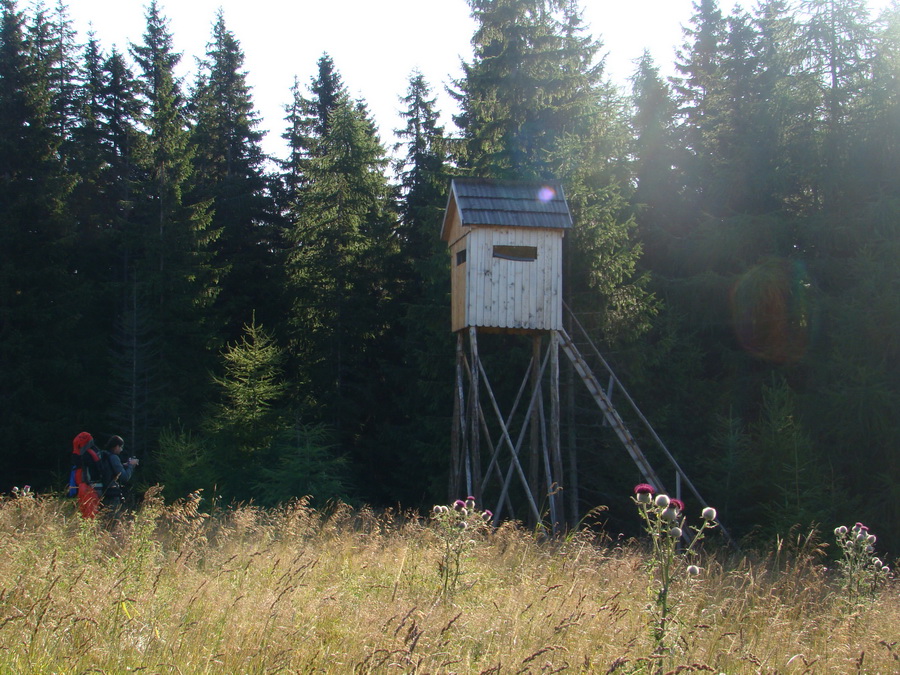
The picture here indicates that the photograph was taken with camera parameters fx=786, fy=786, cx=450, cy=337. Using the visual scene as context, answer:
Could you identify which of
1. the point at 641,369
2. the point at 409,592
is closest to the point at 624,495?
the point at 641,369

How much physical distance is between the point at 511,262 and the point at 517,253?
3.98 feet

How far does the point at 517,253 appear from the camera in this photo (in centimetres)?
1459

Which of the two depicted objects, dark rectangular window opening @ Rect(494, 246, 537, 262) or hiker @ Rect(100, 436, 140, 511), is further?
dark rectangular window opening @ Rect(494, 246, 537, 262)

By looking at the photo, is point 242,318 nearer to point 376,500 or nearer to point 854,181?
point 376,500

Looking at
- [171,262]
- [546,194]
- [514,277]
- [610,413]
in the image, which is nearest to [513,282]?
[514,277]

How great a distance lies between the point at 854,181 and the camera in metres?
18.8

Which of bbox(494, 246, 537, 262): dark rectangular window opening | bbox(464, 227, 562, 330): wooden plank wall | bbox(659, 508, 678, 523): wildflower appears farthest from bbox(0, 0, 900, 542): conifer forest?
bbox(659, 508, 678, 523): wildflower

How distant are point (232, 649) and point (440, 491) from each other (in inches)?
516

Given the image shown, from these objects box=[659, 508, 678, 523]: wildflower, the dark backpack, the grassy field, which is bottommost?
the grassy field

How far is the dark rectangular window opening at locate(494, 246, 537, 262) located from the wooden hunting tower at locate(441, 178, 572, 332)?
0.06ft

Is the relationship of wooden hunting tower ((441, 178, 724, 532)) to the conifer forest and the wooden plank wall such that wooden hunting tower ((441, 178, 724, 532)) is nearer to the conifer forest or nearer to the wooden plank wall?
the wooden plank wall

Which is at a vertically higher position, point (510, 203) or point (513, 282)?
point (510, 203)

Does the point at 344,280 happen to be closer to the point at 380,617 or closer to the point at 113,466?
the point at 113,466

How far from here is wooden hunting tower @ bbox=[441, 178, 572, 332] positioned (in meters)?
13.3
